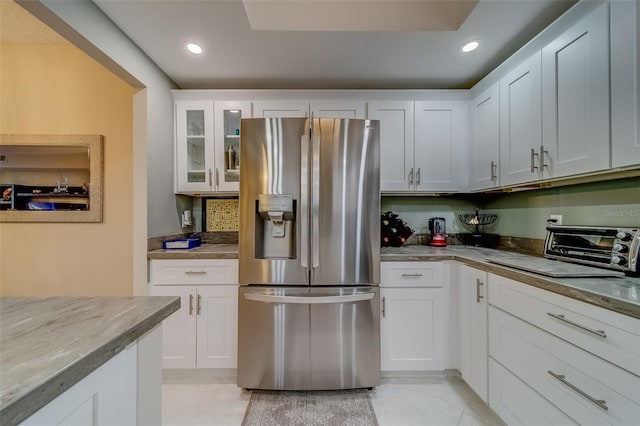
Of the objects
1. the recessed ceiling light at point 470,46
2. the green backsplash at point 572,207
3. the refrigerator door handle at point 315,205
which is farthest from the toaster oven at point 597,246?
the refrigerator door handle at point 315,205

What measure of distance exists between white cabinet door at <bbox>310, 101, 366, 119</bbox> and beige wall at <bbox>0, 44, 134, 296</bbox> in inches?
61.0

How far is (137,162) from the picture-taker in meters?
1.91

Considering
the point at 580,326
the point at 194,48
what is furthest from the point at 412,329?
the point at 194,48

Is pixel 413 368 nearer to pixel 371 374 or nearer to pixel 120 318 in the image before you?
pixel 371 374

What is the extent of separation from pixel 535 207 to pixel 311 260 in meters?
1.68

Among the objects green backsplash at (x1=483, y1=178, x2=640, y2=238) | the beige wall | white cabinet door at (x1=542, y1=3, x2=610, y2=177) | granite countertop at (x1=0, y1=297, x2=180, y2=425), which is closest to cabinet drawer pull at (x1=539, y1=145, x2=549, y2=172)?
white cabinet door at (x1=542, y1=3, x2=610, y2=177)

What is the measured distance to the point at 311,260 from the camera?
1.77 m

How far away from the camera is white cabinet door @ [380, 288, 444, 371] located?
75.7 inches

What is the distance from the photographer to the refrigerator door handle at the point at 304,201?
5.79 feet

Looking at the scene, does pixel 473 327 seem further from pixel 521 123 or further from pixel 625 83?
pixel 625 83

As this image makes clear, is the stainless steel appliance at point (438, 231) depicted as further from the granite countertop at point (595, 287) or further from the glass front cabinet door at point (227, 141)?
the glass front cabinet door at point (227, 141)

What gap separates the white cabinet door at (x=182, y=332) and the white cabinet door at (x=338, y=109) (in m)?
1.71

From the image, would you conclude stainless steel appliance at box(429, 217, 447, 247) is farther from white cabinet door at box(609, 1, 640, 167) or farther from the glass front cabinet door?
the glass front cabinet door

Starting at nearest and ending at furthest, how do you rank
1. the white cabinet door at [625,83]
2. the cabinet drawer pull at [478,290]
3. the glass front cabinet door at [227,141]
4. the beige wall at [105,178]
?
the white cabinet door at [625,83]
the cabinet drawer pull at [478,290]
the beige wall at [105,178]
the glass front cabinet door at [227,141]
